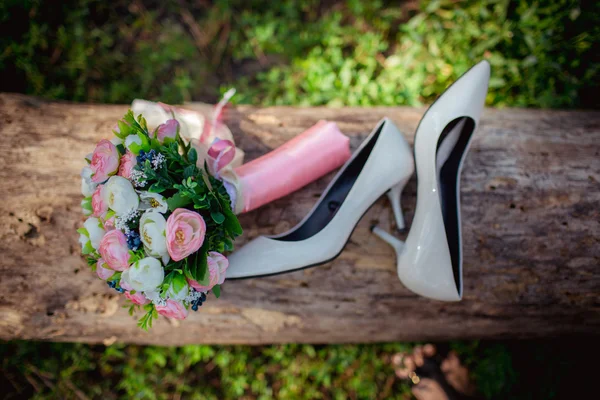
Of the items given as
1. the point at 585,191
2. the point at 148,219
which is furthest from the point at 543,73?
the point at 148,219

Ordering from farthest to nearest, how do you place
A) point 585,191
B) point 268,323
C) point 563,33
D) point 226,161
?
point 563,33, point 268,323, point 585,191, point 226,161

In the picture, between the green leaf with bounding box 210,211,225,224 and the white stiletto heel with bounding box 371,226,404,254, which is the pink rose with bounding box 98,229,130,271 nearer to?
the green leaf with bounding box 210,211,225,224

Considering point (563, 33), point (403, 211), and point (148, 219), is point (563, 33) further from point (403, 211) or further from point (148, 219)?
point (148, 219)

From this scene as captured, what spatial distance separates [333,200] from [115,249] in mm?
993

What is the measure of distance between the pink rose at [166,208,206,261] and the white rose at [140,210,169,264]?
0.04 metres

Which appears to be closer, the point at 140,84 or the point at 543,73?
the point at 543,73

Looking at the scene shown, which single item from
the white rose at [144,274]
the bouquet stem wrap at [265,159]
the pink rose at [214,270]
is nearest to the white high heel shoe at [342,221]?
the bouquet stem wrap at [265,159]

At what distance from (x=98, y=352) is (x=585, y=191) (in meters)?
2.94

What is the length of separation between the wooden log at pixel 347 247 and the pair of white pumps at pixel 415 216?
11 cm

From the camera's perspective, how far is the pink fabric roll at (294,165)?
1.61 meters

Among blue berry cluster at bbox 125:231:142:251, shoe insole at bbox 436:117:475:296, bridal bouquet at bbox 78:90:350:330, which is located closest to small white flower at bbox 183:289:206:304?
bridal bouquet at bbox 78:90:350:330

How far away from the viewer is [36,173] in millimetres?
1751

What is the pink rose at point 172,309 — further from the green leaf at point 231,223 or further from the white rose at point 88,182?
the white rose at point 88,182

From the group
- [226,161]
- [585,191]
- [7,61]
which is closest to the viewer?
[226,161]
